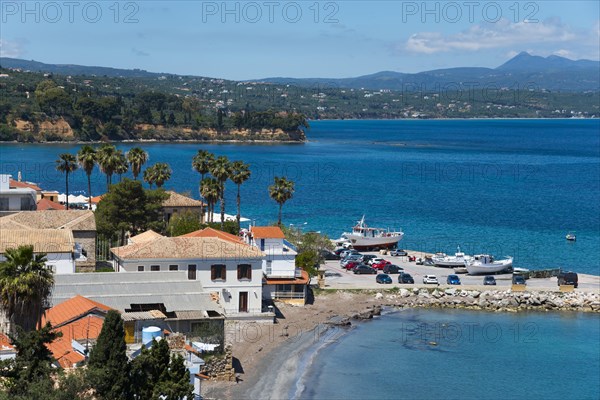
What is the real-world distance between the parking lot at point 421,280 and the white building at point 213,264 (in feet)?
39.9

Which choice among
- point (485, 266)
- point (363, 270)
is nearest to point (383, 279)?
point (363, 270)

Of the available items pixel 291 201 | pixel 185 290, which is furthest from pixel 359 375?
pixel 291 201

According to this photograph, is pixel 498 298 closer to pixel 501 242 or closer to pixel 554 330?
pixel 554 330

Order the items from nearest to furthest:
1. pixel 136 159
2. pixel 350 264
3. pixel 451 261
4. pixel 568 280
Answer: pixel 568 280
pixel 350 264
pixel 451 261
pixel 136 159

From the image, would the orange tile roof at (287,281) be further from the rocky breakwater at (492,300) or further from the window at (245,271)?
the rocky breakwater at (492,300)

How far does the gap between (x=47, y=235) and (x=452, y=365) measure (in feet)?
69.8

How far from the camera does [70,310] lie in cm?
3512

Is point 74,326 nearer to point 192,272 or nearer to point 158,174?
point 192,272

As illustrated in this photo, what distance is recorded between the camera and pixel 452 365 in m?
43.0

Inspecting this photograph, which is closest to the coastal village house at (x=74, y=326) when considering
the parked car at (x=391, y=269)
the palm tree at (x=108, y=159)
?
the parked car at (x=391, y=269)

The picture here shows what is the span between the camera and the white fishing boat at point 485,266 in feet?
216

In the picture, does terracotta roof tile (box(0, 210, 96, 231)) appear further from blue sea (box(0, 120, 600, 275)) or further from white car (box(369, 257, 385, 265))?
blue sea (box(0, 120, 600, 275))

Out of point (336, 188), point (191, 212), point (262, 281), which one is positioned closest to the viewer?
point (262, 281)

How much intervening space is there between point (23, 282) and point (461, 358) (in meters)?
23.9
